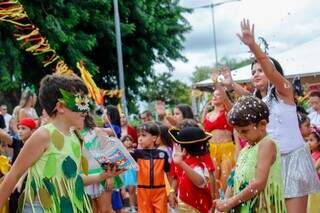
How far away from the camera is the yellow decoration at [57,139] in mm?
3739

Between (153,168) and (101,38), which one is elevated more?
(101,38)

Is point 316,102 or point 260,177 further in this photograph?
point 316,102

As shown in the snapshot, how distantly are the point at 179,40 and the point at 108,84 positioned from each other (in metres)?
3.19

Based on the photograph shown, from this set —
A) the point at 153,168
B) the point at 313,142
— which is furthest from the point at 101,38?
the point at 313,142

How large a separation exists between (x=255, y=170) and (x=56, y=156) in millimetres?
1279

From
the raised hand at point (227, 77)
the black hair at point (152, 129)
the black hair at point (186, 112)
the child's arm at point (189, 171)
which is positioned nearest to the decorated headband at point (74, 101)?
the child's arm at point (189, 171)

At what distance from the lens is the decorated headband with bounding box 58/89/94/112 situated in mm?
3824

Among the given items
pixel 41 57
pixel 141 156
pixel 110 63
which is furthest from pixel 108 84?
pixel 141 156

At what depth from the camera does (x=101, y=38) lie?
19.0 metres

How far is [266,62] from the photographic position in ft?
13.7

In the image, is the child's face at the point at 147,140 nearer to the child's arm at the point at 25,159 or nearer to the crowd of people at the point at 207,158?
the crowd of people at the point at 207,158

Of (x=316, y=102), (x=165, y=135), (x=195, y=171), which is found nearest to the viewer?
(x=195, y=171)

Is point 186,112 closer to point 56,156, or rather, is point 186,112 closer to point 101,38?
point 56,156

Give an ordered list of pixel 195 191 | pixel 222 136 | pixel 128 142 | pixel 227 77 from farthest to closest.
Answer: pixel 128 142 → pixel 222 136 → pixel 195 191 → pixel 227 77
